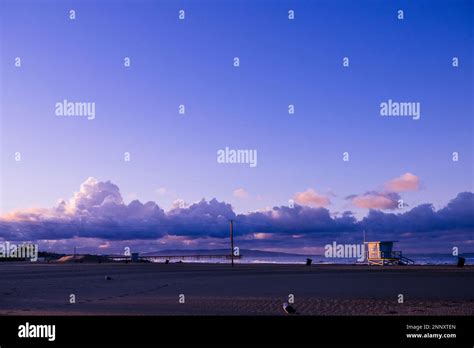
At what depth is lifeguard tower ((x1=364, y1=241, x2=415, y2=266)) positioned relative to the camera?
64.4 meters

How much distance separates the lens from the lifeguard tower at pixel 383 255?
211 feet

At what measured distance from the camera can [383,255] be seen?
64688mm

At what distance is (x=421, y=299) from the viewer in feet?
75.0
